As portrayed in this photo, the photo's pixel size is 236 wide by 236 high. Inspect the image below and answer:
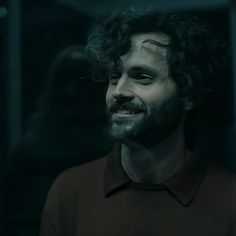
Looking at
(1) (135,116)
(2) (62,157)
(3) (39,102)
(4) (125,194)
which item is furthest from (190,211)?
(3) (39,102)

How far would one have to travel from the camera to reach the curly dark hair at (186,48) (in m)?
1.64

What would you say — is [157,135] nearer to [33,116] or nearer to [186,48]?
[186,48]

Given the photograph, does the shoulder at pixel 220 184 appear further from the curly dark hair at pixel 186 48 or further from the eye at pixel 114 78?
the eye at pixel 114 78

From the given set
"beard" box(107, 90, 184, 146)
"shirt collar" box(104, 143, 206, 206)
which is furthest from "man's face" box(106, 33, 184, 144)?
"shirt collar" box(104, 143, 206, 206)

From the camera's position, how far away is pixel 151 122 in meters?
1.66

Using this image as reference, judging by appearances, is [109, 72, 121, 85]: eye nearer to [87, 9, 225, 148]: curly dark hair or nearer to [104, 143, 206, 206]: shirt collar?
[87, 9, 225, 148]: curly dark hair

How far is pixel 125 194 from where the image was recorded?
1.71 m

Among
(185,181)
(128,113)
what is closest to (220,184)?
(185,181)

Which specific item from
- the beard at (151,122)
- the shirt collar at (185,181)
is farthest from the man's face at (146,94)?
the shirt collar at (185,181)

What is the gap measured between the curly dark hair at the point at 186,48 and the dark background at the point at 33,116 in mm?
102

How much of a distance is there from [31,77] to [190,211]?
2.05 feet

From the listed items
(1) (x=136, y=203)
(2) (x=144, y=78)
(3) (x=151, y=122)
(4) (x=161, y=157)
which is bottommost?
(1) (x=136, y=203)

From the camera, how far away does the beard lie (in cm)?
165

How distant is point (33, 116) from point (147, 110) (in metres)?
0.38
